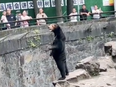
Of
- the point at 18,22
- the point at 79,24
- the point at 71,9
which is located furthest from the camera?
the point at 71,9

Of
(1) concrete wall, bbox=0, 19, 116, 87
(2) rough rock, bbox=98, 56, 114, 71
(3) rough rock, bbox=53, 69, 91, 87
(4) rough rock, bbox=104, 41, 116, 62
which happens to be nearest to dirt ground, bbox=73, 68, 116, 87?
(3) rough rock, bbox=53, 69, 91, 87

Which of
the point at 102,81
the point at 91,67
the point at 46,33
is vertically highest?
the point at 46,33

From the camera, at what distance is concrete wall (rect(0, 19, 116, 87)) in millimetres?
17172

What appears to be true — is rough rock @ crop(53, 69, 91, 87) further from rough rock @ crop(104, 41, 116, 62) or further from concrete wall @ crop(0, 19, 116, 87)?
rough rock @ crop(104, 41, 116, 62)

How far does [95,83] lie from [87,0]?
11.7 meters

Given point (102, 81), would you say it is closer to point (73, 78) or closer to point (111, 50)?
point (73, 78)

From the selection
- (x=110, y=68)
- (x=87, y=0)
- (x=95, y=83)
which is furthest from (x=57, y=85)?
(x=87, y=0)

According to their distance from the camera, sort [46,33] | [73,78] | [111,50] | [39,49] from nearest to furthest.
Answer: [73,78] → [111,50] → [39,49] → [46,33]

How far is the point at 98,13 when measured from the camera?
23.1 m

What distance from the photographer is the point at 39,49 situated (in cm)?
1925

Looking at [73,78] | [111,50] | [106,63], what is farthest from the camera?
[111,50]

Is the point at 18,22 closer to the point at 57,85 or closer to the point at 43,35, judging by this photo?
the point at 43,35

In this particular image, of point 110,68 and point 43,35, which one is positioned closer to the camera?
point 110,68

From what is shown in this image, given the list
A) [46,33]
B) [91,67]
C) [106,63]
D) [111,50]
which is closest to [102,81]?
[91,67]
